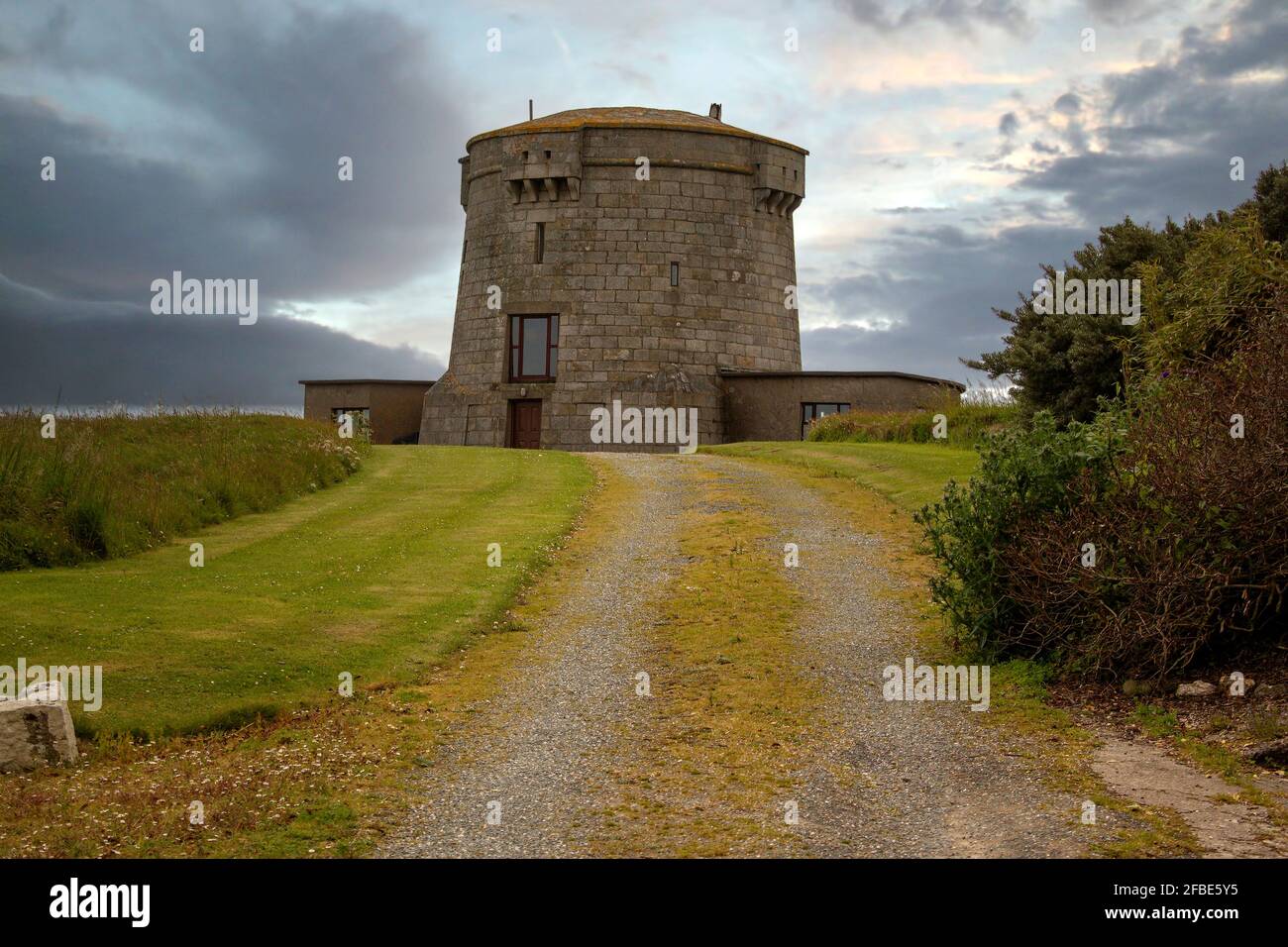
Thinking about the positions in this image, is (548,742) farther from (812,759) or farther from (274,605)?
(274,605)

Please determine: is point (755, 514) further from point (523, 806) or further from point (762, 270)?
point (762, 270)

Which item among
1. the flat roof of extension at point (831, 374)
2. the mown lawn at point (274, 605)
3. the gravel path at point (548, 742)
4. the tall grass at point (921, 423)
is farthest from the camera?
the flat roof of extension at point (831, 374)

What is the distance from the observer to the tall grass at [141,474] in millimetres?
17141

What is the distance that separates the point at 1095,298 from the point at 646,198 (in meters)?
19.0

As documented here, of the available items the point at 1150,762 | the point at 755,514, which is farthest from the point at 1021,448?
the point at 755,514

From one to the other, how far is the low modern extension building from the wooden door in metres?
0.05

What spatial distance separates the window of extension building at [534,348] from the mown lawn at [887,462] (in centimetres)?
870

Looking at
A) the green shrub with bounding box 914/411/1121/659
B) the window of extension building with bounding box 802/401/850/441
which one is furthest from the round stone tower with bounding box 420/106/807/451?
the green shrub with bounding box 914/411/1121/659

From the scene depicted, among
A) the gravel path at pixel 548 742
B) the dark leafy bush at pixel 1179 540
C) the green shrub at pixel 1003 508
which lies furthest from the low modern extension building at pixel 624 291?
the dark leafy bush at pixel 1179 540

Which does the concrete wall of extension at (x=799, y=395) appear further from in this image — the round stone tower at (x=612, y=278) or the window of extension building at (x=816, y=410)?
the round stone tower at (x=612, y=278)

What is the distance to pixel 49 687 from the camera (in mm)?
10539

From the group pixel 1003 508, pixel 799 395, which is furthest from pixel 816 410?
pixel 1003 508

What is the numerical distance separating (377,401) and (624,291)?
34.4 ft

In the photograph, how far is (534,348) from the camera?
42562 millimetres
